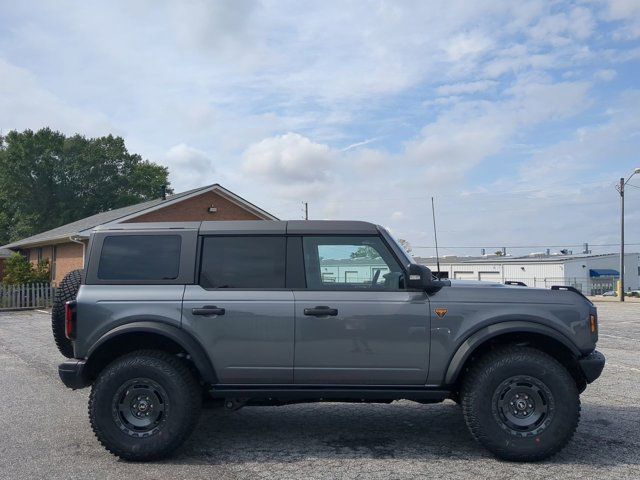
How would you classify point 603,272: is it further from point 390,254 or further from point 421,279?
point 421,279

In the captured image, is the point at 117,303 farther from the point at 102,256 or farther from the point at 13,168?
the point at 13,168

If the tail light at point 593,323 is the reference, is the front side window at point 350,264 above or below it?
above

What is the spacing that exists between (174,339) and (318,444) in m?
1.67

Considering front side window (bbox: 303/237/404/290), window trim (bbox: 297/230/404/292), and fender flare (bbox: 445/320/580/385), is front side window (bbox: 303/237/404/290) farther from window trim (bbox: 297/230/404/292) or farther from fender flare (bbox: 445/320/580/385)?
fender flare (bbox: 445/320/580/385)

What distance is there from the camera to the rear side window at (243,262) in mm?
5258

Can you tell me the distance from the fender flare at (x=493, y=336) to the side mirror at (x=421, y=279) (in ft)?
1.73

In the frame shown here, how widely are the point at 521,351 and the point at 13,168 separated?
5720cm

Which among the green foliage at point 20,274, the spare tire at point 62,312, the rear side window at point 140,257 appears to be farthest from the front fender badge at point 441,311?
the green foliage at point 20,274

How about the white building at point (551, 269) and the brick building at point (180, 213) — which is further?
the white building at point (551, 269)

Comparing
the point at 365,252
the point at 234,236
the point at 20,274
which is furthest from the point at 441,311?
the point at 20,274

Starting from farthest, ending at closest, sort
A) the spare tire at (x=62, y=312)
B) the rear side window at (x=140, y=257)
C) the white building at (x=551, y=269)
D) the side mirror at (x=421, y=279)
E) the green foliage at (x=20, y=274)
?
1. the white building at (x=551, y=269)
2. the green foliage at (x=20, y=274)
3. the spare tire at (x=62, y=312)
4. the rear side window at (x=140, y=257)
5. the side mirror at (x=421, y=279)

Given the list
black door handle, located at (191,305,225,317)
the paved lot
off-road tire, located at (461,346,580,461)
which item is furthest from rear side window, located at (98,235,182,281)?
off-road tire, located at (461,346,580,461)

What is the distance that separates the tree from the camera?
176ft

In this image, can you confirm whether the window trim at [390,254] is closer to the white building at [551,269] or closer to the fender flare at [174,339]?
the fender flare at [174,339]
